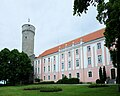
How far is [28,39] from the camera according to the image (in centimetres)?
6612

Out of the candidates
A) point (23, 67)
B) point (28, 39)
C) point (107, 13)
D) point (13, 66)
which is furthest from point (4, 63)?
point (107, 13)

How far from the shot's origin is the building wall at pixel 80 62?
140ft

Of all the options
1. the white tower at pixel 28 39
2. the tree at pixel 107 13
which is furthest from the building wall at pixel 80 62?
the tree at pixel 107 13

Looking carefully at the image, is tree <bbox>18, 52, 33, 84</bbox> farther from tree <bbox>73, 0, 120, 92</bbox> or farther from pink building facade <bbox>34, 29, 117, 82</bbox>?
tree <bbox>73, 0, 120, 92</bbox>

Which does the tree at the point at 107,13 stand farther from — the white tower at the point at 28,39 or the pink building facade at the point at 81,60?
the white tower at the point at 28,39

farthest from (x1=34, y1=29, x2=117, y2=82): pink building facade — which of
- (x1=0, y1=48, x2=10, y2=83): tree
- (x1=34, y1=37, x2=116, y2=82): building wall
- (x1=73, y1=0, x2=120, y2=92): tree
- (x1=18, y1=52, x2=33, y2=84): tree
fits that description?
(x1=73, y1=0, x2=120, y2=92): tree

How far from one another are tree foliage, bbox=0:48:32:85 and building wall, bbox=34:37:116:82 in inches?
293

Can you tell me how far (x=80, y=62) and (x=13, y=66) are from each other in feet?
56.1

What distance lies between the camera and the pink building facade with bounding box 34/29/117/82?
4231 centimetres

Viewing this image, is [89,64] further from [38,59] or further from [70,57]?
[38,59]

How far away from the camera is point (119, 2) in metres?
11.9

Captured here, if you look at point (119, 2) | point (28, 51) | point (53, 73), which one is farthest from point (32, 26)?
point (119, 2)

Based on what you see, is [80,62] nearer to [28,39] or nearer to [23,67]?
[23,67]

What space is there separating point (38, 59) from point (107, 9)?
172ft
